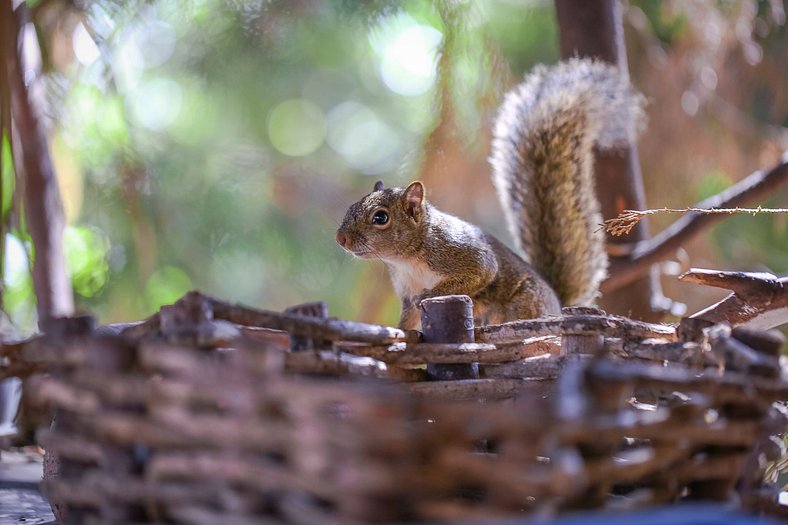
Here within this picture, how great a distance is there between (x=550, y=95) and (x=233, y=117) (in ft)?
21.8

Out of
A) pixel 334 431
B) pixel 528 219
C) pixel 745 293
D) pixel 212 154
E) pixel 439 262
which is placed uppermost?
pixel 212 154

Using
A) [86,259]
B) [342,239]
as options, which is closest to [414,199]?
[342,239]

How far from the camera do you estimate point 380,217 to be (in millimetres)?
1957

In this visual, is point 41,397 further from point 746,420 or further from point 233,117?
point 233,117

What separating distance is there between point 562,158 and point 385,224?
0.46m

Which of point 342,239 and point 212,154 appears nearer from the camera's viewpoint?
point 342,239

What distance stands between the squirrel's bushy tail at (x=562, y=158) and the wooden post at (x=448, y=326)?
78 cm

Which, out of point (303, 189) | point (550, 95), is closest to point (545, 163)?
point (550, 95)

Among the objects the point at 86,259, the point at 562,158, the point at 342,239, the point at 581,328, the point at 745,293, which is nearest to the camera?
the point at 581,328

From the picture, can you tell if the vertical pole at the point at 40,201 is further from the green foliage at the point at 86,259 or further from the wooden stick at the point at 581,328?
the wooden stick at the point at 581,328

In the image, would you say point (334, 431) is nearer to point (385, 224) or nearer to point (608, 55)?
point (385, 224)

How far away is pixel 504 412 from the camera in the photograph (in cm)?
Answer: 71

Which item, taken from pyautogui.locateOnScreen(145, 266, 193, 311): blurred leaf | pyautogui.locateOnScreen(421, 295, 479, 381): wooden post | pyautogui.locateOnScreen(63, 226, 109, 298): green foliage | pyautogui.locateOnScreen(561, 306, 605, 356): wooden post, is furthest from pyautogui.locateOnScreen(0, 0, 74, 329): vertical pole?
pyautogui.locateOnScreen(145, 266, 193, 311): blurred leaf

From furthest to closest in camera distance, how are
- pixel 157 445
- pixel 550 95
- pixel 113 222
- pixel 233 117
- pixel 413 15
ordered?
pixel 233 117 < pixel 113 222 < pixel 413 15 < pixel 550 95 < pixel 157 445
